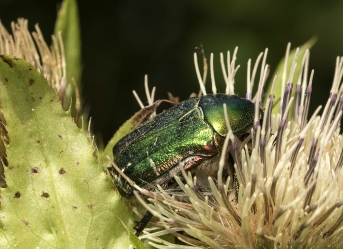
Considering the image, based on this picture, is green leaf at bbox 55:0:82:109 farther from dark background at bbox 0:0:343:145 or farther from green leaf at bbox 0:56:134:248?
dark background at bbox 0:0:343:145

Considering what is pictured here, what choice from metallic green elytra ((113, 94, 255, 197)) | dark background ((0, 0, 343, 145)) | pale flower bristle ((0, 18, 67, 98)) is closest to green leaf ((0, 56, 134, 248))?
metallic green elytra ((113, 94, 255, 197))

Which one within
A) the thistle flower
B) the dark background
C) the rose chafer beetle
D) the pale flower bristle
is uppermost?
the pale flower bristle

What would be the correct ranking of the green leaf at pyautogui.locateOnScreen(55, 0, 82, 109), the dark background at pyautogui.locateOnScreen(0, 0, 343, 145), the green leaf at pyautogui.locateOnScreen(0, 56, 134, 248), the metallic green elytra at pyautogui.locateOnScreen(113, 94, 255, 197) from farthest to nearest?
1. the dark background at pyautogui.locateOnScreen(0, 0, 343, 145)
2. the green leaf at pyautogui.locateOnScreen(55, 0, 82, 109)
3. the metallic green elytra at pyautogui.locateOnScreen(113, 94, 255, 197)
4. the green leaf at pyautogui.locateOnScreen(0, 56, 134, 248)

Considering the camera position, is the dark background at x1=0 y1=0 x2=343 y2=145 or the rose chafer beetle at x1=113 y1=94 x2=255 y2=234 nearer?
the rose chafer beetle at x1=113 y1=94 x2=255 y2=234

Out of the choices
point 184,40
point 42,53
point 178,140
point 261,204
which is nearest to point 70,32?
point 42,53

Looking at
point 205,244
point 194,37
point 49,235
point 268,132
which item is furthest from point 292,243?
point 194,37

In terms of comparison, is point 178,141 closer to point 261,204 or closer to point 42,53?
point 261,204

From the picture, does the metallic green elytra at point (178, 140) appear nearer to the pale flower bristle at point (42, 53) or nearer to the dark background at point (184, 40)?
the pale flower bristle at point (42, 53)

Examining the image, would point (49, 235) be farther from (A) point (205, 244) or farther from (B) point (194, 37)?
Result: (B) point (194, 37)
